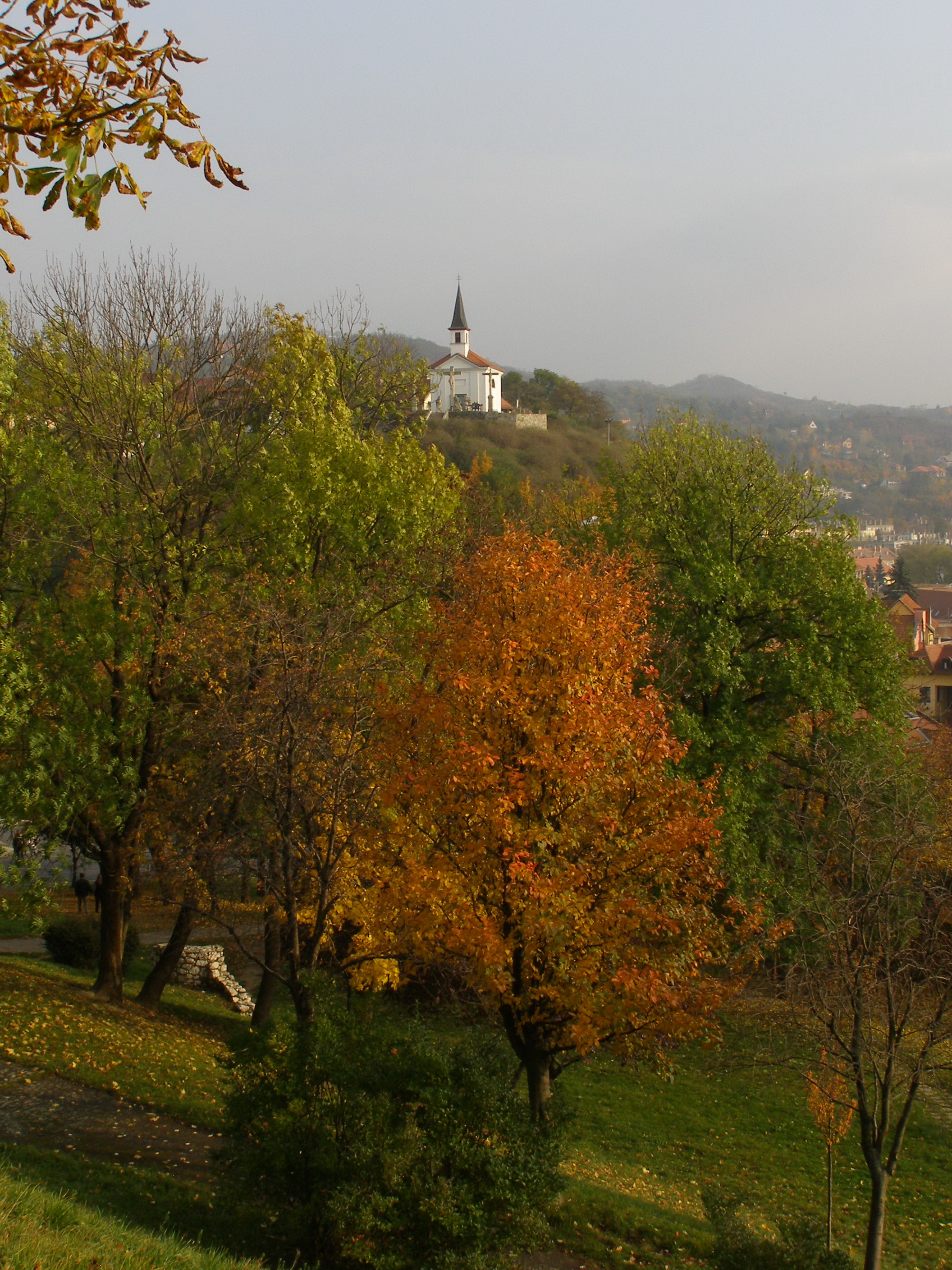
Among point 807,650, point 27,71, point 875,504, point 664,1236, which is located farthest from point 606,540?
point 875,504

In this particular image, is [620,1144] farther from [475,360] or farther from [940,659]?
[475,360]

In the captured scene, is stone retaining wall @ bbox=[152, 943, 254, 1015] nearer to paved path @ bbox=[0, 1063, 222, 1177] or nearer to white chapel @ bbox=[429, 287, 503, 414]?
paved path @ bbox=[0, 1063, 222, 1177]

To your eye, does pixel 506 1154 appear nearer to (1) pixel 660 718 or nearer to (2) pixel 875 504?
(1) pixel 660 718

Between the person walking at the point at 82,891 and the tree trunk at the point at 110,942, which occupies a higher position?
the tree trunk at the point at 110,942

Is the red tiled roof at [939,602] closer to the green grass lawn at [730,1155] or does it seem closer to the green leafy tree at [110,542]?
the green grass lawn at [730,1155]

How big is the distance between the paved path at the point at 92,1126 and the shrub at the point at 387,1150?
6.27 ft

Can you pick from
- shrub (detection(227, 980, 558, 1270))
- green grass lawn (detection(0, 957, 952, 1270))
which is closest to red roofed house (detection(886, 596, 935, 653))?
green grass lawn (detection(0, 957, 952, 1270))

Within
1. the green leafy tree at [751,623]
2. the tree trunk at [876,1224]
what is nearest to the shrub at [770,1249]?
the tree trunk at [876,1224]

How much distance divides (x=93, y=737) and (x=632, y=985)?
8.60 meters

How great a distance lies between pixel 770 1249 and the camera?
9.17 m

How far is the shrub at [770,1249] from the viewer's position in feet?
29.6

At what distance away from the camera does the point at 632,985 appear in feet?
33.7

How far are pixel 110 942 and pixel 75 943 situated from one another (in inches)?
218

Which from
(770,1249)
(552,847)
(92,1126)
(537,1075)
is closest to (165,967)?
(92,1126)
